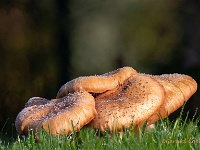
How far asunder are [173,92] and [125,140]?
1.02 meters

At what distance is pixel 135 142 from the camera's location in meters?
3.83

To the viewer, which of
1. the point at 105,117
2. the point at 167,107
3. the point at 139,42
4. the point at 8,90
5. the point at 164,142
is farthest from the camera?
the point at 8,90

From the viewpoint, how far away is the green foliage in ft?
12.4

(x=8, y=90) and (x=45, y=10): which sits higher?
(x=45, y=10)

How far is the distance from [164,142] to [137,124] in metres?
0.72

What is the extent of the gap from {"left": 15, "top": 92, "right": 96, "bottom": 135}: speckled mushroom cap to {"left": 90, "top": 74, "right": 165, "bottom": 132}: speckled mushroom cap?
0.31 ft

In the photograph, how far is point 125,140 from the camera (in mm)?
3908

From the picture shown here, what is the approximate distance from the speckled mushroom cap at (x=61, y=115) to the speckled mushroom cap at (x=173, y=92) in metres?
0.54

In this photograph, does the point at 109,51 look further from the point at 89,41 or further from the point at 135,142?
the point at 135,142

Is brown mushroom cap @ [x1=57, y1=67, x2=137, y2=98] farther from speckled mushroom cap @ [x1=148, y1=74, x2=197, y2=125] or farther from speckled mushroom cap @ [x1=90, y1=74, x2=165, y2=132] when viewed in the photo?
speckled mushroom cap @ [x1=148, y1=74, x2=197, y2=125]

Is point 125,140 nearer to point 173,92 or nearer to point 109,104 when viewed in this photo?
point 109,104

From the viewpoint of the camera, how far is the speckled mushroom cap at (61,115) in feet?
14.2

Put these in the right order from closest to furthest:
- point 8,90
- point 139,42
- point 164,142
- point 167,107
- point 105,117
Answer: point 164,142, point 105,117, point 167,107, point 139,42, point 8,90

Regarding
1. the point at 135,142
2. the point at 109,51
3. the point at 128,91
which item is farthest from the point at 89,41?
the point at 135,142
